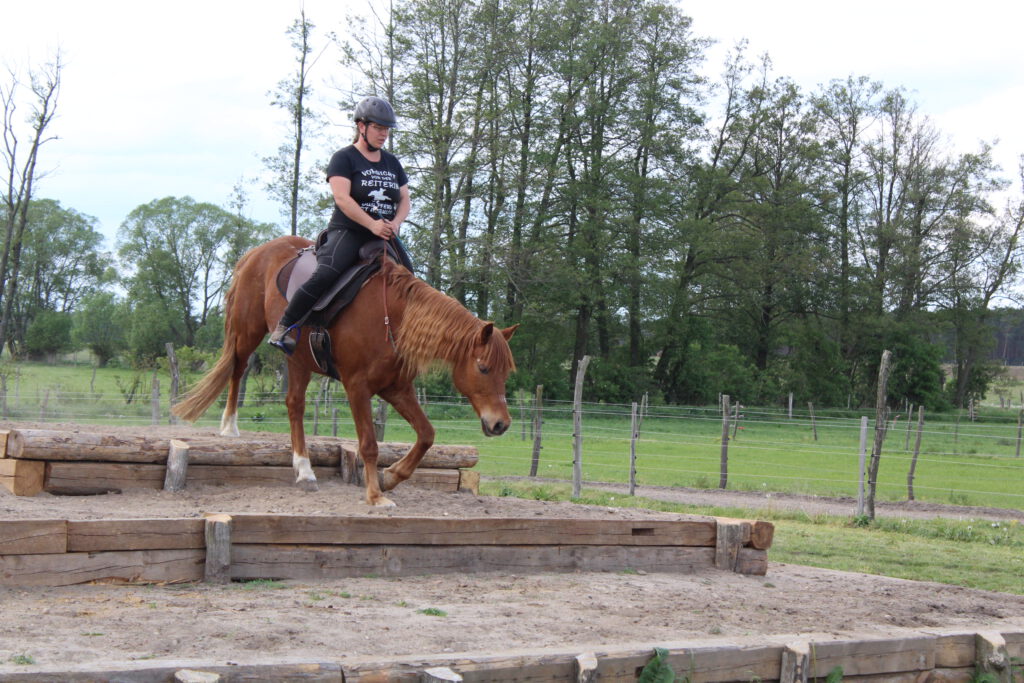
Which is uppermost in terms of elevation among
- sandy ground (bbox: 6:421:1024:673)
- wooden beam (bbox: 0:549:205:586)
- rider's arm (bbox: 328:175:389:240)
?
rider's arm (bbox: 328:175:389:240)

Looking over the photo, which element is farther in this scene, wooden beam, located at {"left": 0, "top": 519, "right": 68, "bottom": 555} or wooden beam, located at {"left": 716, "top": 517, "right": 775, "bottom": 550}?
wooden beam, located at {"left": 716, "top": 517, "right": 775, "bottom": 550}

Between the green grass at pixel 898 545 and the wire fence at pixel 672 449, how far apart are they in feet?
9.27

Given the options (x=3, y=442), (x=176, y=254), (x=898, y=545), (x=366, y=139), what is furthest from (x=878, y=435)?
(x=176, y=254)

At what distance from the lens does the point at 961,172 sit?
148 feet

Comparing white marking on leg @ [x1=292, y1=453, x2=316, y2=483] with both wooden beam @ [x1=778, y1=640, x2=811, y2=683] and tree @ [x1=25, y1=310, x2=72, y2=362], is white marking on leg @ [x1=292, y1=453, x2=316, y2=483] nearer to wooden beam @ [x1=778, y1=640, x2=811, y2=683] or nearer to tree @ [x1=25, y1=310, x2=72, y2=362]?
wooden beam @ [x1=778, y1=640, x2=811, y2=683]

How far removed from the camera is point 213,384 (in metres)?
7.91

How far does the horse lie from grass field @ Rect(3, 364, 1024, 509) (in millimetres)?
7757

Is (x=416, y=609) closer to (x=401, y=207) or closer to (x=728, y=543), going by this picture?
(x=728, y=543)

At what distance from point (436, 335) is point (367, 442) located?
98cm

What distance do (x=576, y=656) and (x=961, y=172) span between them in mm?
46989

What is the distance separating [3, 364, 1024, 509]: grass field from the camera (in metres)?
18.1

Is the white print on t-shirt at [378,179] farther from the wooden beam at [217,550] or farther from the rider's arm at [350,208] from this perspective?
the wooden beam at [217,550]

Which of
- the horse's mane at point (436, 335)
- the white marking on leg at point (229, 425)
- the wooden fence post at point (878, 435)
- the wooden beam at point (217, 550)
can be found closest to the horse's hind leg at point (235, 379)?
the white marking on leg at point (229, 425)

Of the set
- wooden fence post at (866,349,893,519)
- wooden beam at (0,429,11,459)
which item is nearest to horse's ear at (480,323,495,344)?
wooden beam at (0,429,11,459)
